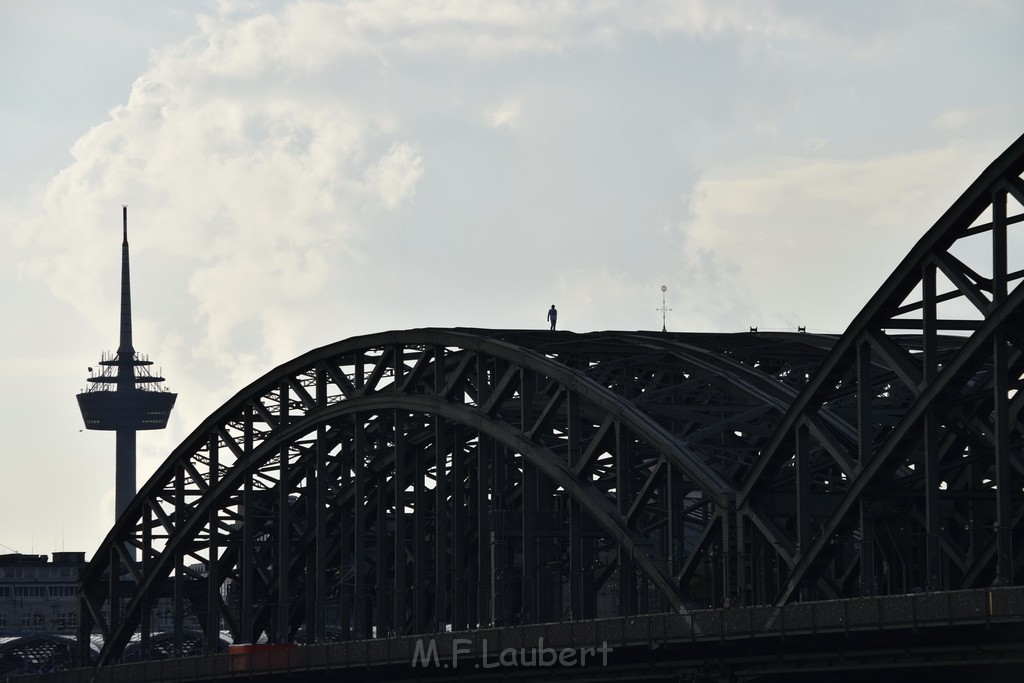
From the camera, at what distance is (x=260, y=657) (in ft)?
A: 288

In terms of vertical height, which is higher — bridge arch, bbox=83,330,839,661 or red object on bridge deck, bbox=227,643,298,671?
bridge arch, bbox=83,330,839,661

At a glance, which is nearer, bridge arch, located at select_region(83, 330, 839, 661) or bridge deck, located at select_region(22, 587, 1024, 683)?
bridge deck, located at select_region(22, 587, 1024, 683)

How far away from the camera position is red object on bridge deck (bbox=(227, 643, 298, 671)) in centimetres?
8669

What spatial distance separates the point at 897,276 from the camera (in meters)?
63.1

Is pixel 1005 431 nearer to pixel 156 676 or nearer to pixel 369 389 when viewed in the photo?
pixel 369 389

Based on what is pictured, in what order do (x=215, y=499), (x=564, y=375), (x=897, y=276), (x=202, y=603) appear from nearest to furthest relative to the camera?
(x=897, y=276), (x=564, y=375), (x=215, y=499), (x=202, y=603)

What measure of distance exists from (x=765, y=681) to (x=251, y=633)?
47577 mm

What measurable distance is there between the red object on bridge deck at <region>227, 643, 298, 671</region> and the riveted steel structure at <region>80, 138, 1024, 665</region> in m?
6.49

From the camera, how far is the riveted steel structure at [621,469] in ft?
207

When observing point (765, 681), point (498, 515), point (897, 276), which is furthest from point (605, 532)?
point (897, 276)

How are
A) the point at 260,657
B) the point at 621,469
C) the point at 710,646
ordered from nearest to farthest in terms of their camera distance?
the point at 710,646, the point at 621,469, the point at 260,657

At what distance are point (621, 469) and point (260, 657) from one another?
19.3 meters

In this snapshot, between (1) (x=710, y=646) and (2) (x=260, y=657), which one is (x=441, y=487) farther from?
(1) (x=710, y=646)

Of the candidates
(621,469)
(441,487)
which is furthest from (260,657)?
(621,469)
